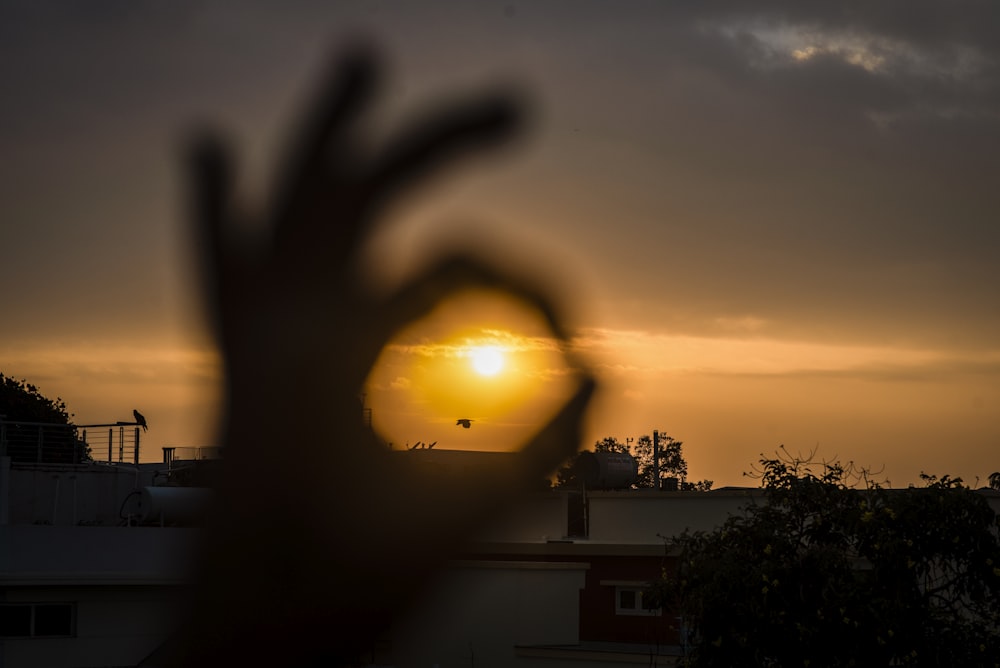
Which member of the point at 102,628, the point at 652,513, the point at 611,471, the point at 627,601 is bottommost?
the point at 102,628

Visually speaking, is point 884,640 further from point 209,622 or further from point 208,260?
point 208,260

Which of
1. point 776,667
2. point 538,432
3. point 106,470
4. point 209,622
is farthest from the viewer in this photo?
point 106,470

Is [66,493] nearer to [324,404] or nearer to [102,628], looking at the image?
[102,628]

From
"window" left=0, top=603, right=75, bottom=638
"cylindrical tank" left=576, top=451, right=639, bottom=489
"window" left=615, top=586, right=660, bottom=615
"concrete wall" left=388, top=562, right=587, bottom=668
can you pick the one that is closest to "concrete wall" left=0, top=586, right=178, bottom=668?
"window" left=0, top=603, right=75, bottom=638

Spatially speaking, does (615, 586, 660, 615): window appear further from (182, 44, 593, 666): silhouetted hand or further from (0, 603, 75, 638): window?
(182, 44, 593, 666): silhouetted hand

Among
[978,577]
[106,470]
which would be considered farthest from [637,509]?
[978,577]

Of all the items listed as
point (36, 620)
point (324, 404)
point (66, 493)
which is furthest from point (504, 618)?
point (324, 404)
